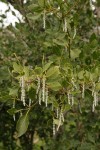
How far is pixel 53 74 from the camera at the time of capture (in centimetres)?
159

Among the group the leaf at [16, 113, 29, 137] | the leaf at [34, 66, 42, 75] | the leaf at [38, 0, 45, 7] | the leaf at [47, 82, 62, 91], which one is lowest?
the leaf at [16, 113, 29, 137]

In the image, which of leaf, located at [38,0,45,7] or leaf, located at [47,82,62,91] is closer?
leaf, located at [47,82,62,91]

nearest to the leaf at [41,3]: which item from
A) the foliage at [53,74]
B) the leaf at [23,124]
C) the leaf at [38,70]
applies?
the foliage at [53,74]

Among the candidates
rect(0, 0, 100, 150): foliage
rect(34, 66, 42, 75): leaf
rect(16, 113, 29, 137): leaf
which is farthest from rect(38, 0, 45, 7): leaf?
rect(16, 113, 29, 137): leaf

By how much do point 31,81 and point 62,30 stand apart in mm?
567

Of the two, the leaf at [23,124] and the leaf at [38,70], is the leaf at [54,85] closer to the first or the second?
the leaf at [38,70]

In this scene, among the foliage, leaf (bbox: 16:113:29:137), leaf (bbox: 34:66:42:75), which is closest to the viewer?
leaf (bbox: 34:66:42:75)

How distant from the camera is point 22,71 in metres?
1.57

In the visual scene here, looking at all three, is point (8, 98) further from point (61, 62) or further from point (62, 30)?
point (62, 30)

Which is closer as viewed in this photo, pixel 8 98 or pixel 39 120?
pixel 8 98

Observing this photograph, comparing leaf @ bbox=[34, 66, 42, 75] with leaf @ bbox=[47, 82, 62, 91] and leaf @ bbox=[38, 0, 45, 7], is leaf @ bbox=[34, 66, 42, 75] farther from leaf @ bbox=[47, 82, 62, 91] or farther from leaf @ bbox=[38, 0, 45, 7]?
leaf @ bbox=[38, 0, 45, 7]

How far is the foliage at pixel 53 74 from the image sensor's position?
1.69m

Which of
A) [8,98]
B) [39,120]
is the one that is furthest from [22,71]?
[39,120]

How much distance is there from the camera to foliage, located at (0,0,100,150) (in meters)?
1.69
